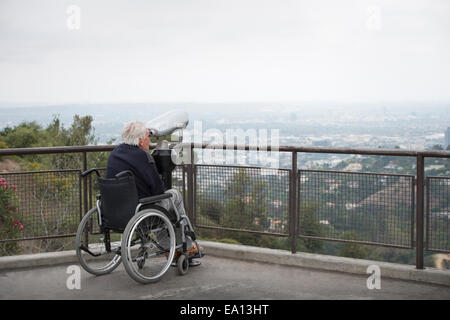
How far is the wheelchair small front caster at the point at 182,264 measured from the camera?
393cm

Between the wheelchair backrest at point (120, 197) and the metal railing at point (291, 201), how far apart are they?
0.95m

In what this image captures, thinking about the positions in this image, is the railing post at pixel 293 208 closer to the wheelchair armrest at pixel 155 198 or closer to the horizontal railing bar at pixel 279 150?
the horizontal railing bar at pixel 279 150

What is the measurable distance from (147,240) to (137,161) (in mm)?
601

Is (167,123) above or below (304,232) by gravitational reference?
above

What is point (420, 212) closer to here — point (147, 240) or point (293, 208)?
point (293, 208)

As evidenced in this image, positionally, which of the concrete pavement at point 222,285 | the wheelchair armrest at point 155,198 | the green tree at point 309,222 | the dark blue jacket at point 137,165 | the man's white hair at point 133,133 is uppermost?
the man's white hair at point 133,133

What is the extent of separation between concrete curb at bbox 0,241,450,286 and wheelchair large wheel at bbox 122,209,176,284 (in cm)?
81

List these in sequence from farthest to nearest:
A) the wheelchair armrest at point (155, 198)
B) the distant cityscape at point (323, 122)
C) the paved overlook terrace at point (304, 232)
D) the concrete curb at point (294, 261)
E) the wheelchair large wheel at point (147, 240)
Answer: the distant cityscape at point (323, 122) < the concrete curb at point (294, 261) < the paved overlook terrace at point (304, 232) < the wheelchair armrest at point (155, 198) < the wheelchair large wheel at point (147, 240)

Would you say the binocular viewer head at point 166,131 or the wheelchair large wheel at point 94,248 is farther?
the binocular viewer head at point 166,131

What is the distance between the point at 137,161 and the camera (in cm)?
368

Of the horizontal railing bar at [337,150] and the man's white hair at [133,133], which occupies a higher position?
the man's white hair at [133,133]

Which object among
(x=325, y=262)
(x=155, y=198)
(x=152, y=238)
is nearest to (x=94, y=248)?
(x=152, y=238)

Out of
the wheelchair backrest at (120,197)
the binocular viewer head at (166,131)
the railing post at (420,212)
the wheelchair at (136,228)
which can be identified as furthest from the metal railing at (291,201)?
the wheelchair backrest at (120,197)

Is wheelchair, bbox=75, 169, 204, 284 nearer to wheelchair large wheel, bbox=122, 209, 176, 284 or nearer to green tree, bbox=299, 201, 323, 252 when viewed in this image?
wheelchair large wheel, bbox=122, 209, 176, 284
